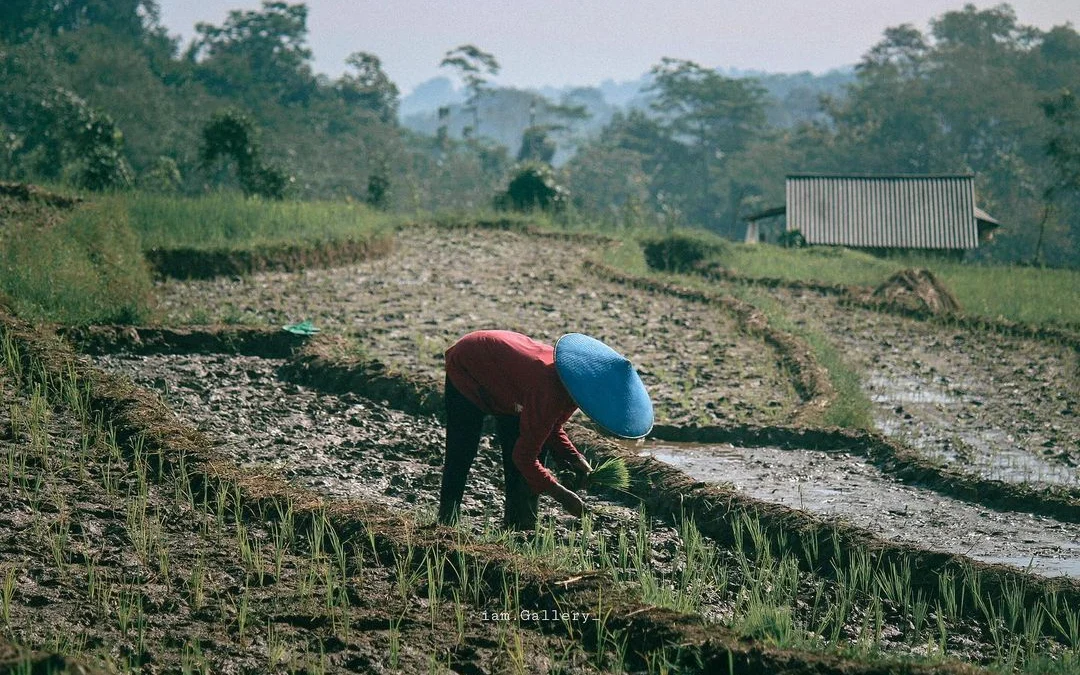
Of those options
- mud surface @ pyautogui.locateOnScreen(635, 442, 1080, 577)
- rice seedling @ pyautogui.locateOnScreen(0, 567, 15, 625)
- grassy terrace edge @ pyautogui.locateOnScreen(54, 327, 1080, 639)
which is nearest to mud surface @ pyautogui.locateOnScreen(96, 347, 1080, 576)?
mud surface @ pyautogui.locateOnScreen(635, 442, 1080, 577)

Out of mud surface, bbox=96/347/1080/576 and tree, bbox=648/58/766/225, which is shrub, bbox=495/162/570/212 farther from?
tree, bbox=648/58/766/225

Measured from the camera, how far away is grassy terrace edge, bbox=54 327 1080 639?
175 inches

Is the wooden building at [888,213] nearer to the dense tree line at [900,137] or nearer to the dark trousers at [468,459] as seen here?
the dense tree line at [900,137]

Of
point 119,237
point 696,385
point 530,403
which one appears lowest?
point 696,385

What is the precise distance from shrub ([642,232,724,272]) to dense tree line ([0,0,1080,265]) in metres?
2.07

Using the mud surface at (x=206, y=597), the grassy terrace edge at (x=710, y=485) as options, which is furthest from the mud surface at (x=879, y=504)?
the mud surface at (x=206, y=597)

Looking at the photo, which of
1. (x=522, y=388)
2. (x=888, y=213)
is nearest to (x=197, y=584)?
(x=522, y=388)

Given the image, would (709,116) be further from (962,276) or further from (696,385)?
(696,385)

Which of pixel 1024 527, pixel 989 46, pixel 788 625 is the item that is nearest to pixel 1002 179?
pixel 989 46

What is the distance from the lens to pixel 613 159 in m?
42.2

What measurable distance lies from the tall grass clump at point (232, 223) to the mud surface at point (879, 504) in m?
6.09

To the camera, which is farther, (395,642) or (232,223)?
(232,223)

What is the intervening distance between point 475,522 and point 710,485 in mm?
1184

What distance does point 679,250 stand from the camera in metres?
15.3
